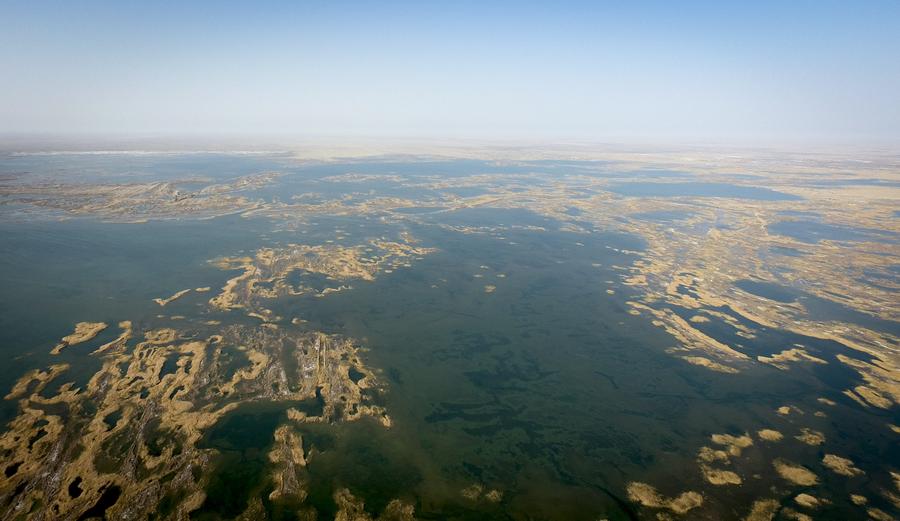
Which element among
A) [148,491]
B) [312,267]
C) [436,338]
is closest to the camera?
[148,491]

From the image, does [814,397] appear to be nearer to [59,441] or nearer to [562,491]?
[562,491]

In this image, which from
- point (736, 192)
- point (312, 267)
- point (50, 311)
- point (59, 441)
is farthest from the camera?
point (736, 192)

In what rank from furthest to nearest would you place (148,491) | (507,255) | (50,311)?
(507,255) → (50,311) → (148,491)

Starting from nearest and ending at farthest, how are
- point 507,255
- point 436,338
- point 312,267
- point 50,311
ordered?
point 436,338 < point 50,311 < point 312,267 < point 507,255

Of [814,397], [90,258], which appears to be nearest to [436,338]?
[814,397]

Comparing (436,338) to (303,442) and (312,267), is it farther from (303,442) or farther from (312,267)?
(312,267)

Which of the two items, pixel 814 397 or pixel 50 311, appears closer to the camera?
pixel 814 397

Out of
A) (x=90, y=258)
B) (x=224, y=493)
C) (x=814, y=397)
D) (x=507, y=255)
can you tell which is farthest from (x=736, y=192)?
(x=90, y=258)

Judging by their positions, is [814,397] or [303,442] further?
[814,397]
